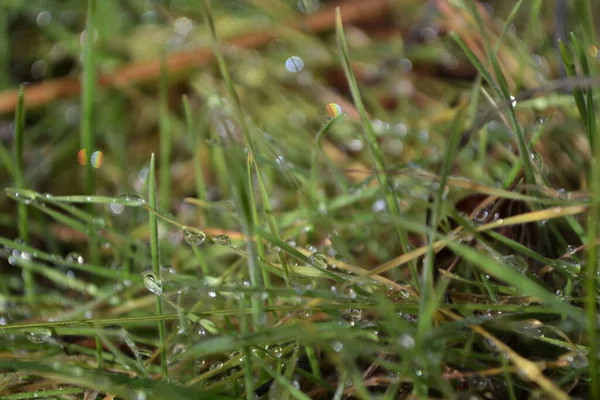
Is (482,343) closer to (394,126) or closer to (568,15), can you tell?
(394,126)

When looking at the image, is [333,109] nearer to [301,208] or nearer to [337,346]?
[301,208]

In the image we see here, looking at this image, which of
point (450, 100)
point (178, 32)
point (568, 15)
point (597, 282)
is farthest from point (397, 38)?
point (597, 282)

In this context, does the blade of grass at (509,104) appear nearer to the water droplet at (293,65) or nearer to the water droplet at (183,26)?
the water droplet at (293,65)

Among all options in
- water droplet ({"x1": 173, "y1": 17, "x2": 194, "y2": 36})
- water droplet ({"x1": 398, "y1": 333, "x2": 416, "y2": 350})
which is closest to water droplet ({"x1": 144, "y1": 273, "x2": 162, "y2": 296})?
water droplet ({"x1": 398, "y1": 333, "x2": 416, "y2": 350})

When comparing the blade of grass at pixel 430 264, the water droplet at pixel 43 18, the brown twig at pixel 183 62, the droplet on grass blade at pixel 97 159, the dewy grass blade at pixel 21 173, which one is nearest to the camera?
the blade of grass at pixel 430 264

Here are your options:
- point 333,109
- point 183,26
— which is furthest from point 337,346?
point 183,26

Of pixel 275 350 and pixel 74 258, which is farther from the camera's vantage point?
pixel 74 258

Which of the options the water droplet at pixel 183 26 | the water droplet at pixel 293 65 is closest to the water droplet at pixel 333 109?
the water droplet at pixel 293 65
